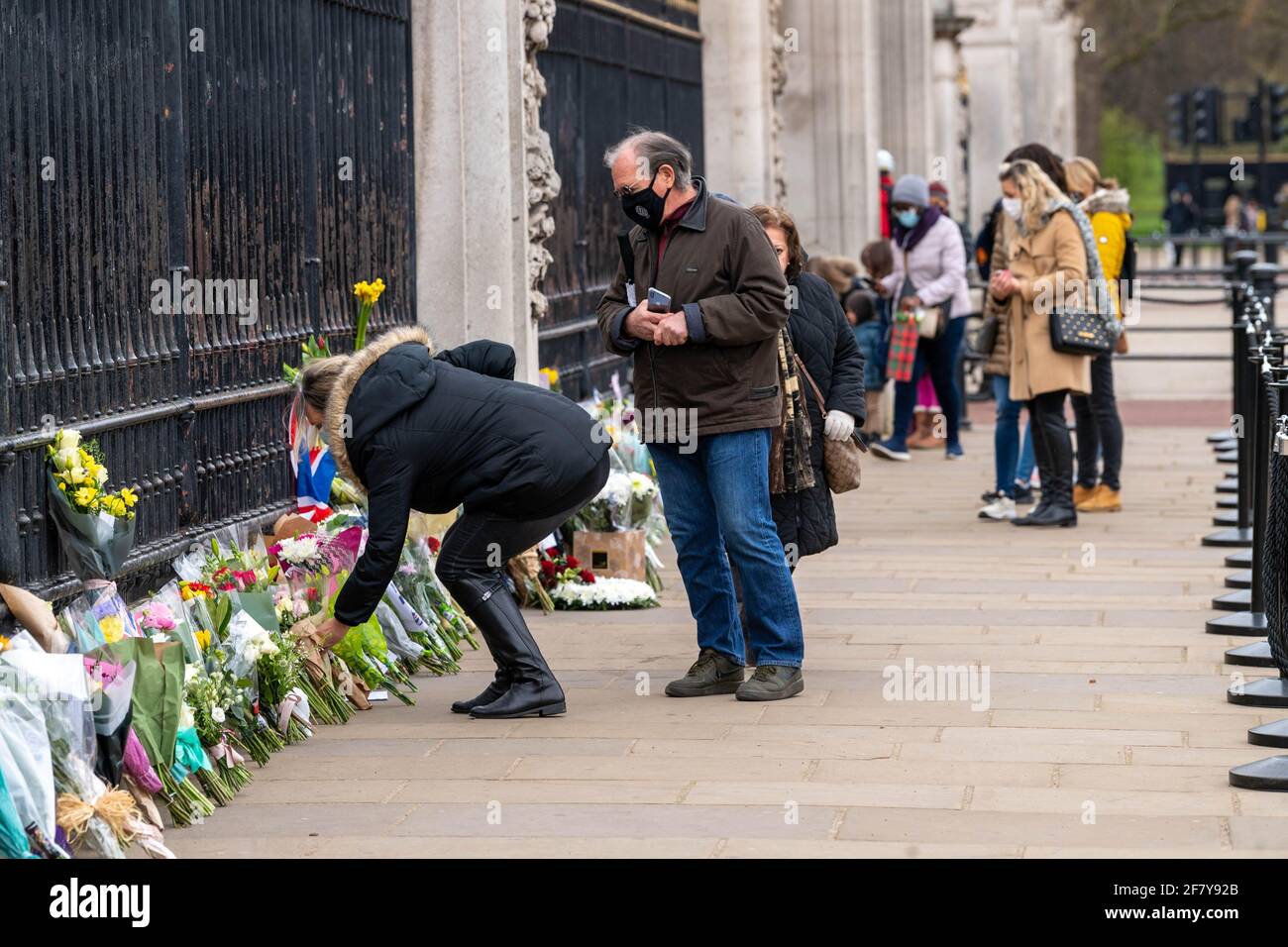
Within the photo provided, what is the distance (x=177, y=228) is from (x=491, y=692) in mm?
1861

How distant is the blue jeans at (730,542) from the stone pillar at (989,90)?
2128cm

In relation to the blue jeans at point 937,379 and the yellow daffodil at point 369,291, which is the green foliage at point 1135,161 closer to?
the blue jeans at point 937,379

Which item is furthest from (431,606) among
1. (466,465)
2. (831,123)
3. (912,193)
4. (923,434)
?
(831,123)

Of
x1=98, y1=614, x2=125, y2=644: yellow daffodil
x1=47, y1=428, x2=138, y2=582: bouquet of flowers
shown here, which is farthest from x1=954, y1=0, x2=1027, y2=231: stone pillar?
x1=98, y1=614, x2=125, y2=644: yellow daffodil

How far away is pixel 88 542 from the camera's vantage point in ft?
20.6

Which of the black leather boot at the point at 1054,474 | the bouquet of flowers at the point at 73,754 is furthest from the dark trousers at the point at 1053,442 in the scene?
the bouquet of flowers at the point at 73,754

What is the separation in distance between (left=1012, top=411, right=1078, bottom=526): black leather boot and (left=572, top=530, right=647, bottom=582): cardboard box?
8.70ft

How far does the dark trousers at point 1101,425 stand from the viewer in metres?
11.5

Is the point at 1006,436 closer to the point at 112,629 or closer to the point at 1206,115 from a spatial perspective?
the point at 112,629

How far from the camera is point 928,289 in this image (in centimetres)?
1415

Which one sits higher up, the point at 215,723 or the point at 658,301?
the point at 658,301

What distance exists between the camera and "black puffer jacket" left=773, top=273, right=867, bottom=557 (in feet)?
24.8

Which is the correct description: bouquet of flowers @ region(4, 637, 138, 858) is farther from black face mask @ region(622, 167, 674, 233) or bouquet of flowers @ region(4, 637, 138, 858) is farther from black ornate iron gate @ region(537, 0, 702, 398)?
black ornate iron gate @ region(537, 0, 702, 398)
